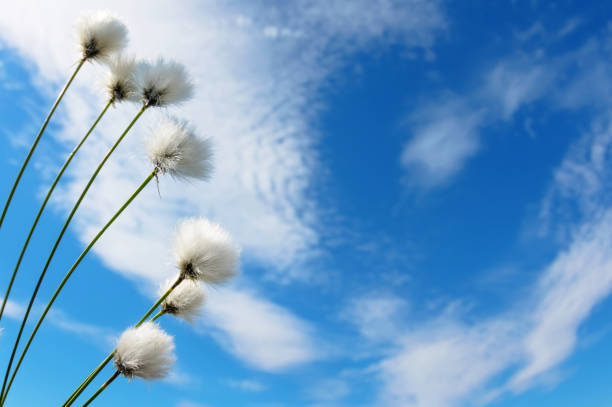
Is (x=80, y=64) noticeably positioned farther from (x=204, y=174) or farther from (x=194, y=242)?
(x=194, y=242)

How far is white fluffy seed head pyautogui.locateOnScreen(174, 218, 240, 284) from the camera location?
9.68ft

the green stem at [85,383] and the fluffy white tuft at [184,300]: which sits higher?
the fluffy white tuft at [184,300]

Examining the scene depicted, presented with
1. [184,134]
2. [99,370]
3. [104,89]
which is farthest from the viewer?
[104,89]

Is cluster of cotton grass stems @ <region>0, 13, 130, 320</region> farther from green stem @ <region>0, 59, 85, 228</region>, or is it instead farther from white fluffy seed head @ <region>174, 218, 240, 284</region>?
white fluffy seed head @ <region>174, 218, 240, 284</region>

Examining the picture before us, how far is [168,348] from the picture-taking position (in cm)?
289

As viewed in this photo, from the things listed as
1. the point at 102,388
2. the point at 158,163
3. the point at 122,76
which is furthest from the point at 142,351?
the point at 122,76

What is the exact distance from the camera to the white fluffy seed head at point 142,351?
274cm

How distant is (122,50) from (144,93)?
2.16 feet

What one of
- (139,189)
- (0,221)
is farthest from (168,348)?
(0,221)

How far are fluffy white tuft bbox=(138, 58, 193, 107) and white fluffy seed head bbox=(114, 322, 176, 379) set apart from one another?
59.2 inches

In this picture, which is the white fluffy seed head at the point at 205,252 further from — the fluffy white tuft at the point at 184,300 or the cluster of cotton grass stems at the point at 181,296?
the fluffy white tuft at the point at 184,300

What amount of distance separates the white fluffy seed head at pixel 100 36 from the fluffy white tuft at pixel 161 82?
0.55 meters

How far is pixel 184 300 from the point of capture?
3.15 meters

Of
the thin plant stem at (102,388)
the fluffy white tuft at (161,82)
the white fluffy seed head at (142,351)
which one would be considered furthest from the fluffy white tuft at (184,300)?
the fluffy white tuft at (161,82)
